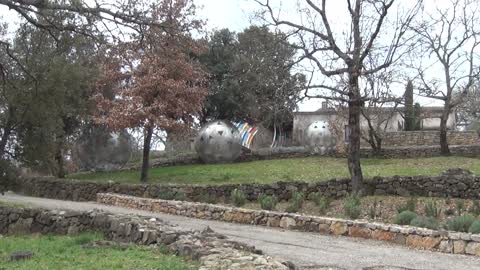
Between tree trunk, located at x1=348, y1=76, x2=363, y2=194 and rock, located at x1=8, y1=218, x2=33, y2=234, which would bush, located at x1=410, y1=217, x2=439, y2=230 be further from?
rock, located at x1=8, y1=218, x2=33, y2=234

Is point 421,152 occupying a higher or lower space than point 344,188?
higher

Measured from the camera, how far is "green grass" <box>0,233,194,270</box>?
8586 mm

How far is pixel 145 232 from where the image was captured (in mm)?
11258

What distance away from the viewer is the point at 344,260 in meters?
10.4

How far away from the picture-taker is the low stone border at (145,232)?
27.1 feet

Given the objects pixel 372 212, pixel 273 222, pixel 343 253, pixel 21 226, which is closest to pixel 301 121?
pixel 372 212

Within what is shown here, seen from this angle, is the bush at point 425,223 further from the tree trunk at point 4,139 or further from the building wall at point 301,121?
the building wall at point 301,121

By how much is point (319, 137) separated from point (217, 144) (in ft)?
29.0

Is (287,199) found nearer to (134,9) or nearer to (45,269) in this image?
(134,9)

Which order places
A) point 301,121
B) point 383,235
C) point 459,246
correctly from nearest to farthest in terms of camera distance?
1. point 459,246
2. point 383,235
3. point 301,121

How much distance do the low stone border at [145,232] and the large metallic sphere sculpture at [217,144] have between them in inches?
719

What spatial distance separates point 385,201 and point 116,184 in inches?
443

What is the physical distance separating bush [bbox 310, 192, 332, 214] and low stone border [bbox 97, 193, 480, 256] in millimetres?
2025

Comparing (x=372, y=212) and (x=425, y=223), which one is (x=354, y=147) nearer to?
(x=372, y=212)
